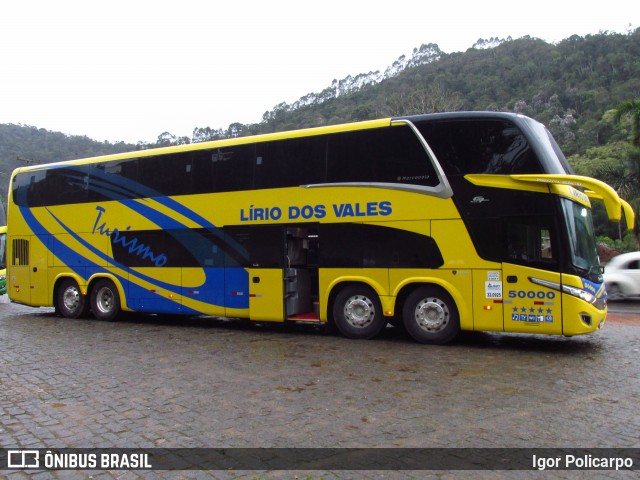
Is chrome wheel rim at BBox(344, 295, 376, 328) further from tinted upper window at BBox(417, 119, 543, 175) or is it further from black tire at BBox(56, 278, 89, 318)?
black tire at BBox(56, 278, 89, 318)

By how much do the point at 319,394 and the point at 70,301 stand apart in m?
10.5

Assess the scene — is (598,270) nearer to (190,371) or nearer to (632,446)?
(632,446)

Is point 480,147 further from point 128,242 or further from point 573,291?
point 128,242

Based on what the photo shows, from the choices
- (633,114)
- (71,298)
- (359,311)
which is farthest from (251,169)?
(633,114)

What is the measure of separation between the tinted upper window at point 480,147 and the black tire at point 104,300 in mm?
8915

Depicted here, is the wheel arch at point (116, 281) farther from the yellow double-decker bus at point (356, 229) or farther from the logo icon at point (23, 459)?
the logo icon at point (23, 459)

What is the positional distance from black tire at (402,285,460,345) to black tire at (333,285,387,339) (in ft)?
1.96

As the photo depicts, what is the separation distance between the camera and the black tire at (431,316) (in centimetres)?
943

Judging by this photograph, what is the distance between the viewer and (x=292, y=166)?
10.9 meters

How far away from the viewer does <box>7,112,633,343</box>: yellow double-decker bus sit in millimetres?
8797

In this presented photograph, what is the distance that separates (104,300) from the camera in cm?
1415

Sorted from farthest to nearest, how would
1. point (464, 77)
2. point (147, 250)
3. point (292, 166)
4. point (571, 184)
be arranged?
point (464, 77)
point (147, 250)
point (292, 166)
point (571, 184)

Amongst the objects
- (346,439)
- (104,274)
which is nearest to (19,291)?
(104,274)

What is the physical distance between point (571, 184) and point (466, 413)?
16.5 feet
